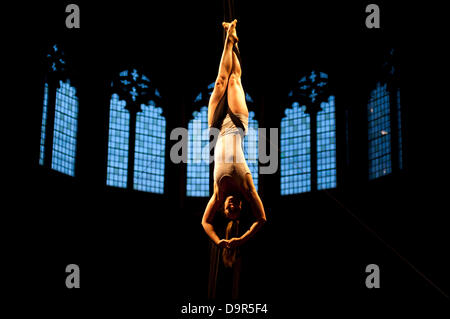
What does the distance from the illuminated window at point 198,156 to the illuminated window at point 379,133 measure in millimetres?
3244

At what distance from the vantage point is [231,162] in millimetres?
14508

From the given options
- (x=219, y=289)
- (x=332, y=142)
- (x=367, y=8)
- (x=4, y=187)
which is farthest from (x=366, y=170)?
(x=4, y=187)

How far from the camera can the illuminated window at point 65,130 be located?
20672mm

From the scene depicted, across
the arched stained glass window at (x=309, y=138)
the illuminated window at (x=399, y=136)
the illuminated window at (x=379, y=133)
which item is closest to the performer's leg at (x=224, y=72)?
the illuminated window at (x=399, y=136)

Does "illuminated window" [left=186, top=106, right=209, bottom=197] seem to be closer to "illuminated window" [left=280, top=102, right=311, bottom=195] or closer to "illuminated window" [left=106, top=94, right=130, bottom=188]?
"illuminated window" [left=106, top=94, right=130, bottom=188]

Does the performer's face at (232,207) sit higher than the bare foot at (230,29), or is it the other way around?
the bare foot at (230,29)

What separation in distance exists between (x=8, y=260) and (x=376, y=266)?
632 centimetres

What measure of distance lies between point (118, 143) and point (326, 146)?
403 cm

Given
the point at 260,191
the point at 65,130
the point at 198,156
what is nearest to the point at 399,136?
the point at 260,191

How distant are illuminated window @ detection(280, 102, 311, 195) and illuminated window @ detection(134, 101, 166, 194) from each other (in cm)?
238

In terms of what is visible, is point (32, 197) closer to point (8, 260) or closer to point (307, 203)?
point (8, 260)

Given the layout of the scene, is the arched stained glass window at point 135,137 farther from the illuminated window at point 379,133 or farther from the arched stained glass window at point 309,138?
the illuminated window at point 379,133

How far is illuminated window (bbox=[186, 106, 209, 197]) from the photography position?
21812 millimetres

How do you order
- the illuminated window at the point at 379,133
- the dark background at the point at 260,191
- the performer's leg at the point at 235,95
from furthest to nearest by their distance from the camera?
1. the illuminated window at the point at 379,133
2. the dark background at the point at 260,191
3. the performer's leg at the point at 235,95
